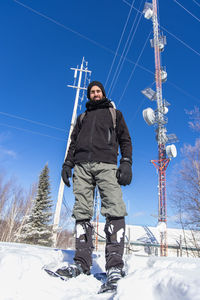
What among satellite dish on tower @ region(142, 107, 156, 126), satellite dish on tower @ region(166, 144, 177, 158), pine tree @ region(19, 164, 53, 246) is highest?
satellite dish on tower @ region(142, 107, 156, 126)

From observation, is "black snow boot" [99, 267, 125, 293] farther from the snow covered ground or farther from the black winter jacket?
the black winter jacket

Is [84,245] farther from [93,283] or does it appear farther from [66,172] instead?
[66,172]

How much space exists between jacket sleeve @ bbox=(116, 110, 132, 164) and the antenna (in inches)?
596

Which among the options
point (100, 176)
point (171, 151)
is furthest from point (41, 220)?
point (100, 176)

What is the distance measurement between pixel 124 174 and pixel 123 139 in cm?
43

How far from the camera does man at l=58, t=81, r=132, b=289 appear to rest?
1.52 metres

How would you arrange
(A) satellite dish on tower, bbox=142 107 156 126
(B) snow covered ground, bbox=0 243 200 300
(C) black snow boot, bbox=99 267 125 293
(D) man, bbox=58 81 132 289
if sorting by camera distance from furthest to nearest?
(A) satellite dish on tower, bbox=142 107 156 126 → (D) man, bbox=58 81 132 289 → (C) black snow boot, bbox=99 267 125 293 → (B) snow covered ground, bbox=0 243 200 300

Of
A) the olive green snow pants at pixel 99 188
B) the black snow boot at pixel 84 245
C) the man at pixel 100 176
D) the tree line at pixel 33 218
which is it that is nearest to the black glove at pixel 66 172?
the man at pixel 100 176

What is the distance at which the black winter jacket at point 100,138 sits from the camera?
6.05 ft

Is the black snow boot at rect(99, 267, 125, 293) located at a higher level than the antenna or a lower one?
lower

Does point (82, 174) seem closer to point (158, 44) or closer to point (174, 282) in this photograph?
point (174, 282)

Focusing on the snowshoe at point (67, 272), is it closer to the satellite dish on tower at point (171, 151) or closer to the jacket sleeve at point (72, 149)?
the jacket sleeve at point (72, 149)

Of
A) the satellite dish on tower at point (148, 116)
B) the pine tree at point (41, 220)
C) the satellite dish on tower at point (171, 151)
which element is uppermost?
the satellite dish on tower at point (148, 116)

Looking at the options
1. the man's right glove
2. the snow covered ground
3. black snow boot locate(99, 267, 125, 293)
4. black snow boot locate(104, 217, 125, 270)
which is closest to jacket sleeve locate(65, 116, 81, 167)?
the man's right glove
